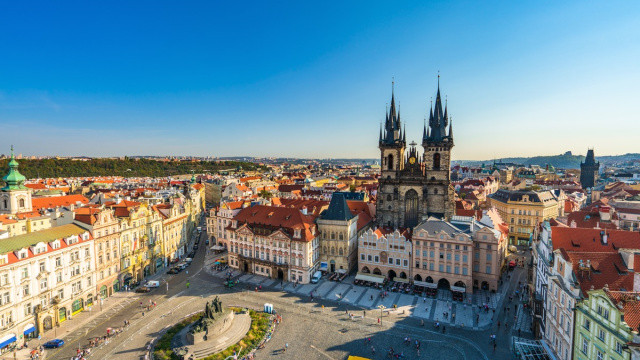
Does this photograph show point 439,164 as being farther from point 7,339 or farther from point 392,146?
point 7,339

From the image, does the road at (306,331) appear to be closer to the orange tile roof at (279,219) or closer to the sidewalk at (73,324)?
the sidewalk at (73,324)

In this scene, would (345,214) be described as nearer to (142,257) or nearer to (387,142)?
(387,142)

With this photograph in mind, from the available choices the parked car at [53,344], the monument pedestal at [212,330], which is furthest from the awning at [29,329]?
the monument pedestal at [212,330]

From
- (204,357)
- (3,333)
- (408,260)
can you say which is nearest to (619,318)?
(408,260)

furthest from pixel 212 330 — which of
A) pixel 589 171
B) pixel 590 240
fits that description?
pixel 589 171

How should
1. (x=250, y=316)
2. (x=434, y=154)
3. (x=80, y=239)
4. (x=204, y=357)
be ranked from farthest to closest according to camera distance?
(x=434, y=154) < (x=80, y=239) < (x=250, y=316) < (x=204, y=357)

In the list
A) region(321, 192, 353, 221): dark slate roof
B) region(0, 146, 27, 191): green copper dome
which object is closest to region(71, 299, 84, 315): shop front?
region(0, 146, 27, 191): green copper dome
